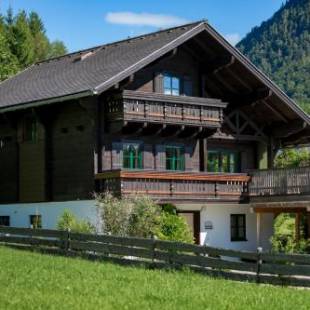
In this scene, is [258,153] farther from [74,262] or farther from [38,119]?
[74,262]

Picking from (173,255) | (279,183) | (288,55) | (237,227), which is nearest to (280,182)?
(279,183)

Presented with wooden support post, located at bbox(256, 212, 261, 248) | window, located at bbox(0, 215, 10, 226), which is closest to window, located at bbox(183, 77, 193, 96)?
wooden support post, located at bbox(256, 212, 261, 248)

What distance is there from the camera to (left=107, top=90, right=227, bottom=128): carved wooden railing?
94.2 ft

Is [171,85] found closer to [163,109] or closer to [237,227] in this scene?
[163,109]

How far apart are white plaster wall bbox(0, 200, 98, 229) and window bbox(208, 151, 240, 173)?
7670mm

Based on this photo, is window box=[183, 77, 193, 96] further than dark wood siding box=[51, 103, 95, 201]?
Yes

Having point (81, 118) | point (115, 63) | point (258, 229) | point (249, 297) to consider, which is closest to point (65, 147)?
point (81, 118)

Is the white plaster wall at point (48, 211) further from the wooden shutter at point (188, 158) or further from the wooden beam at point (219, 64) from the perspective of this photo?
the wooden beam at point (219, 64)

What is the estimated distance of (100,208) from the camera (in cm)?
2730

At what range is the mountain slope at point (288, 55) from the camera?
513 ft

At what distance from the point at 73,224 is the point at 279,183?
28.0ft

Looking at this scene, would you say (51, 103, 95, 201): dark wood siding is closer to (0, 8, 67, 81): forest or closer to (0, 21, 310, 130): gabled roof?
(0, 21, 310, 130): gabled roof

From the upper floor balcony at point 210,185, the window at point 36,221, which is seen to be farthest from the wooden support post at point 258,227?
the window at point 36,221

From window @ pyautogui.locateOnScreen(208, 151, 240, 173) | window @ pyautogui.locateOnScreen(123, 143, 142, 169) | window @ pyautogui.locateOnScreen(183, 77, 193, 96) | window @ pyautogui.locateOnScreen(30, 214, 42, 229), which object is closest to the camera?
window @ pyautogui.locateOnScreen(123, 143, 142, 169)
